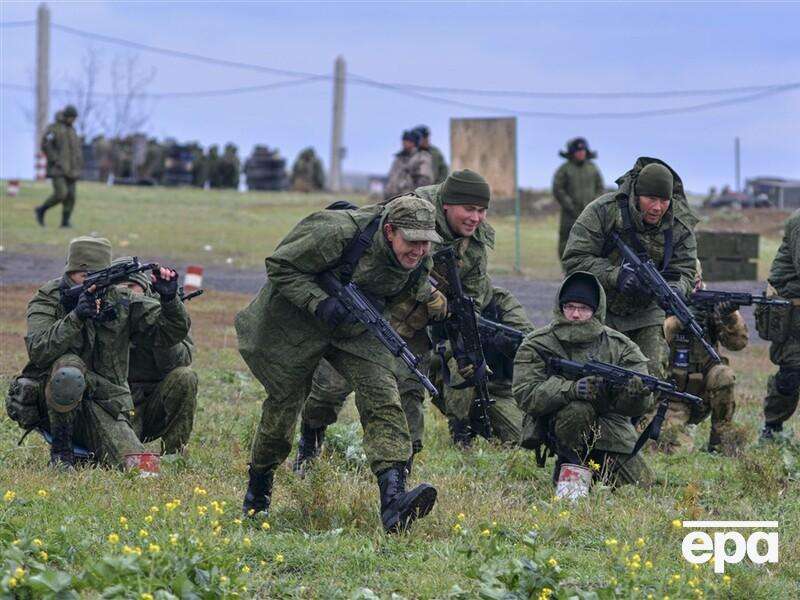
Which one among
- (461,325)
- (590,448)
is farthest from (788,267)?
(590,448)

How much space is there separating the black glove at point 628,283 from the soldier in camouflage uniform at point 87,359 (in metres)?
2.90

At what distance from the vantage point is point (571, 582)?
6949 millimetres

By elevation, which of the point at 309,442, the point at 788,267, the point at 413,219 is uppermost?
the point at 413,219

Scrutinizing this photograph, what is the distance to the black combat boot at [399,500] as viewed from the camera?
7512 millimetres

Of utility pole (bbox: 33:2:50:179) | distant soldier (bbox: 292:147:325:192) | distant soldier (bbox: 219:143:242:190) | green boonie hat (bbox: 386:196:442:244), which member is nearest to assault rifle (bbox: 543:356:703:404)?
green boonie hat (bbox: 386:196:442:244)

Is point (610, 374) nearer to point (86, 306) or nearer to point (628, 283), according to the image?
point (628, 283)

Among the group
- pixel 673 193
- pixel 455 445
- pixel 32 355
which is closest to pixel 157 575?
pixel 32 355

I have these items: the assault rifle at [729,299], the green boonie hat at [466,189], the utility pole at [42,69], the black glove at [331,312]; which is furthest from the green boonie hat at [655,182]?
the utility pole at [42,69]

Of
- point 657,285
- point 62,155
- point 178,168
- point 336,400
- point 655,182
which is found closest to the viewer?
point 336,400

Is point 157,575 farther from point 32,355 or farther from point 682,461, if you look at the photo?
point 682,461

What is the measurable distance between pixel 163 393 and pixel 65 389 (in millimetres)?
932

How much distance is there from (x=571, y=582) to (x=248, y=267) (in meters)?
18.5

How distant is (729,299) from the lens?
1116cm

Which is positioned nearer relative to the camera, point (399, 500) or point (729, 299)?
point (399, 500)
